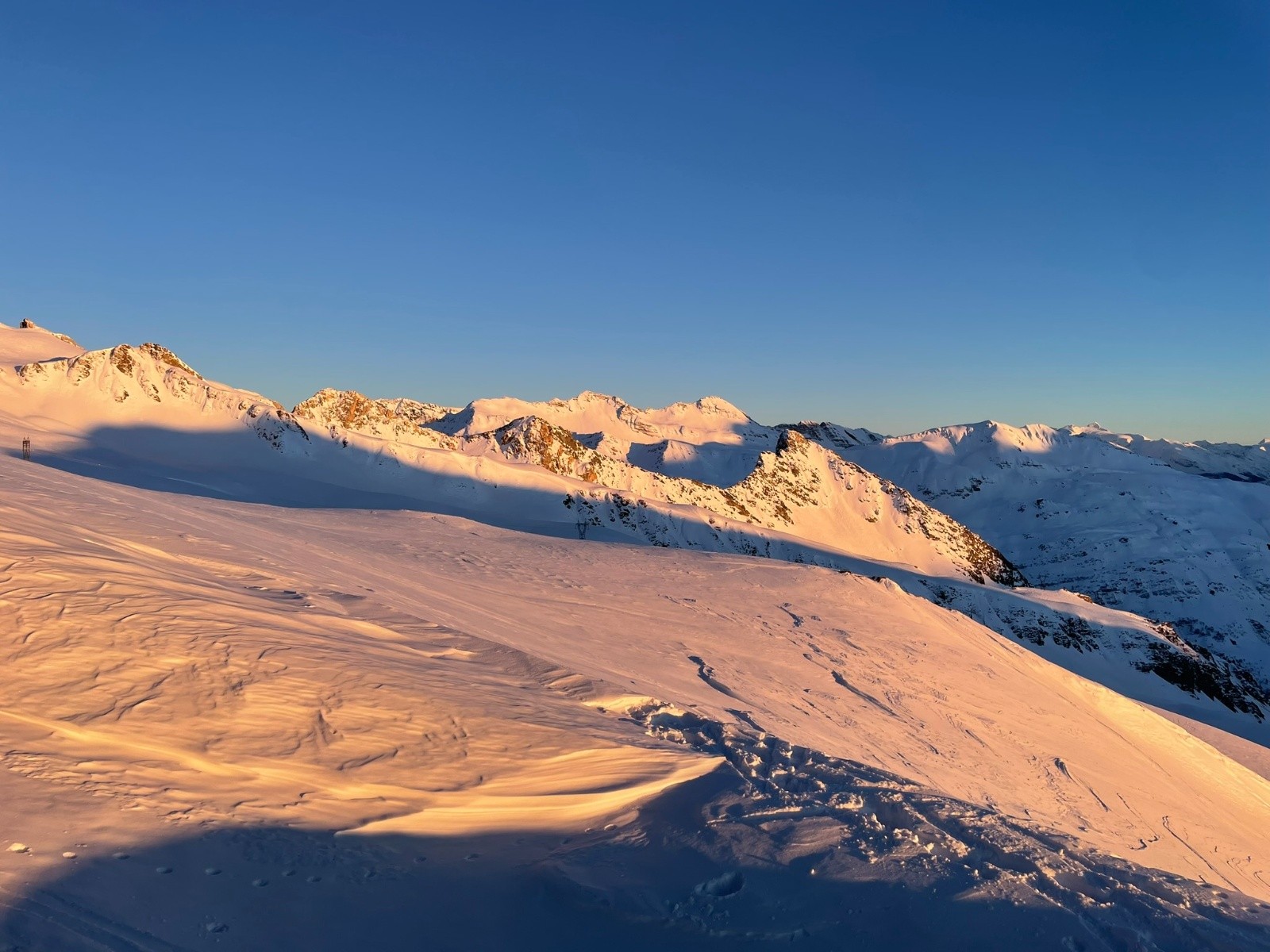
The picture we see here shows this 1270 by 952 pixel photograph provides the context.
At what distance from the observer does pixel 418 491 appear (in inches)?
2426

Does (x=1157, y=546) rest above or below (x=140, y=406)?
below

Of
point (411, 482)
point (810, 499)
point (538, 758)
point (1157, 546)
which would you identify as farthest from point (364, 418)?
point (1157, 546)

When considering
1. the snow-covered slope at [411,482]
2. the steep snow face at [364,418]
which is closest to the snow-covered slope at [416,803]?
the snow-covered slope at [411,482]

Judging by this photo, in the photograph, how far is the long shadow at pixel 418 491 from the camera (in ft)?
141

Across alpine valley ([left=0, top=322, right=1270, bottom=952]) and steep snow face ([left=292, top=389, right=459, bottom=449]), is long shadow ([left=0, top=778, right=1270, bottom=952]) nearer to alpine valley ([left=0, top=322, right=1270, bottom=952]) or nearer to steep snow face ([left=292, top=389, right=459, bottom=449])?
alpine valley ([left=0, top=322, right=1270, bottom=952])

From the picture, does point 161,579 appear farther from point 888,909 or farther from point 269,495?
point 269,495

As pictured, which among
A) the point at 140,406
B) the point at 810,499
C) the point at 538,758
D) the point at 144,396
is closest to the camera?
the point at 538,758

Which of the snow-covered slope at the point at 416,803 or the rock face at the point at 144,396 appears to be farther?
the rock face at the point at 144,396

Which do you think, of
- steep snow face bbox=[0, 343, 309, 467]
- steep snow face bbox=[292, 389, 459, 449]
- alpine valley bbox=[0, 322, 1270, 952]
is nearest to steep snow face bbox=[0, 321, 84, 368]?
steep snow face bbox=[0, 343, 309, 467]

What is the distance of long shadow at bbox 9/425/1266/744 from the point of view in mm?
43062

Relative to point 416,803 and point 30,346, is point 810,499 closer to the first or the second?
point 30,346

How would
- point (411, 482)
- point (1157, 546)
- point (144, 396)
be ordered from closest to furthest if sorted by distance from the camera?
point (144, 396), point (411, 482), point (1157, 546)

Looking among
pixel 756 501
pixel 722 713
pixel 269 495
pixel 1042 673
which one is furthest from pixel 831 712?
pixel 756 501

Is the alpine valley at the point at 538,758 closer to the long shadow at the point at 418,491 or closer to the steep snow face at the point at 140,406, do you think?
the long shadow at the point at 418,491
